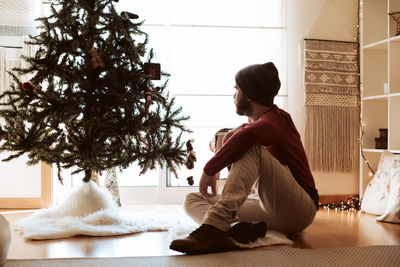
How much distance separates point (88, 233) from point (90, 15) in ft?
3.81

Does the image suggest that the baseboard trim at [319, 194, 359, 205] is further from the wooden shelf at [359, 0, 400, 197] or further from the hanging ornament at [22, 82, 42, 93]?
the hanging ornament at [22, 82, 42, 93]

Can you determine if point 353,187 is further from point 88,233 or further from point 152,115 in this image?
point 88,233

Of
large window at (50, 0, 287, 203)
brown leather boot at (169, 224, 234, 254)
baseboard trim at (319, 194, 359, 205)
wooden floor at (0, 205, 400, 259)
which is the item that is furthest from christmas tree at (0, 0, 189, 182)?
baseboard trim at (319, 194, 359, 205)

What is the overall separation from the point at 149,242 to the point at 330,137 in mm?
1999

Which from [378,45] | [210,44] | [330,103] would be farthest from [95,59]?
[378,45]

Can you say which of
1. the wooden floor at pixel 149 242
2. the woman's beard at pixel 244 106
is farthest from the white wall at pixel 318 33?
the woman's beard at pixel 244 106

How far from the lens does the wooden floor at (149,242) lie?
1.89 metres

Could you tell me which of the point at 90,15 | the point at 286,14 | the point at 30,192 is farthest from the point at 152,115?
the point at 286,14

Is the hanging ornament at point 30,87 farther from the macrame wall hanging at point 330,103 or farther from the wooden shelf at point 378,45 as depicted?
the wooden shelf at point 378,45

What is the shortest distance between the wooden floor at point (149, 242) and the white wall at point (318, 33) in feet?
3.05

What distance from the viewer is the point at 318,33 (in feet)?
12.1

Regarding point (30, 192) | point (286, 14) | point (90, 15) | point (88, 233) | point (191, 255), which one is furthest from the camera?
point (286, 14)

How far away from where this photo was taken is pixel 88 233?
226 centimetres

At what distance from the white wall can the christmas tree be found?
4.82 ft
